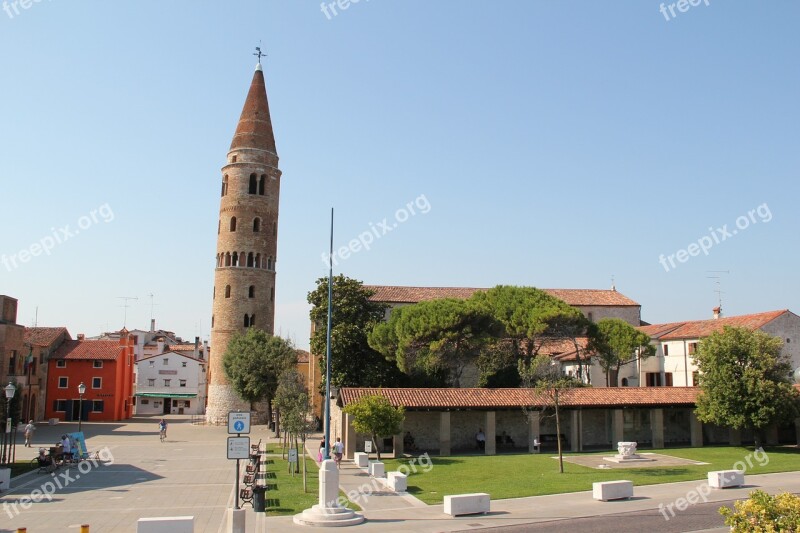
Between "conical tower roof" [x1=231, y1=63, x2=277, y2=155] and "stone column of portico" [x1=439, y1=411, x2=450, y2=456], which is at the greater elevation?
"conical tower roof" [x1=231, y1=63, x2=277, y2=155]

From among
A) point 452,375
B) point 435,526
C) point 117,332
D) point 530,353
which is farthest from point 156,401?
point 435,526

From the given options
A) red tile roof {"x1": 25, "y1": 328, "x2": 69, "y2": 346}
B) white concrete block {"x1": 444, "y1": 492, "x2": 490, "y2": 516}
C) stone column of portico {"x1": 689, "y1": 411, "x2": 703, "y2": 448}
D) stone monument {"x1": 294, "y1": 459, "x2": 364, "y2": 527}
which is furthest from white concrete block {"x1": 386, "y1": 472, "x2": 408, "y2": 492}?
red tile roof {"x1": 25, "y1": 328, "x2": 69, "y2": 346}

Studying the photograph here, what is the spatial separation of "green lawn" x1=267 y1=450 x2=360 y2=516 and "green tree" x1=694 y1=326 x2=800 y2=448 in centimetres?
2119

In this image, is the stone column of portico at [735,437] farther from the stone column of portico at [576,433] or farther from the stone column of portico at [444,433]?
the stone column of portico at [444,433]

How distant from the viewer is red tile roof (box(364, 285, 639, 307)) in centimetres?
5716

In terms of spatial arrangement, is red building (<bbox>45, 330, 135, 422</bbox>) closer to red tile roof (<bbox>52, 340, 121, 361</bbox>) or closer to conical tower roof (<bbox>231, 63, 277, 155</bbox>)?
red tile roof (<bbox>52, 340, 121, 361</bbox>)

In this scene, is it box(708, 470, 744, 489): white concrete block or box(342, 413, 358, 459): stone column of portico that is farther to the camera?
box(342, 413, 358, 459): stone column of portico

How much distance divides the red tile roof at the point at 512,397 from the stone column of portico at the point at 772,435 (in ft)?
13.7

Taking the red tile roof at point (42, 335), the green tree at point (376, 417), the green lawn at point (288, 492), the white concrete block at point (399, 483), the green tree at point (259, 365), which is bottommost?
the green lawn at point (288, 492)

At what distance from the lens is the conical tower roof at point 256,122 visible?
6122 cm

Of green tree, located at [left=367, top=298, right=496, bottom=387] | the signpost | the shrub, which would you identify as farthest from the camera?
green tree, located at [left=367, top=298, right=496, bottom=387]

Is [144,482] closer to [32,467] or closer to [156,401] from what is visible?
[32,467]

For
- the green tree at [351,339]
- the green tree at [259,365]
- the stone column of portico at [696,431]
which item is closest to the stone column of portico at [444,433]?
the green tree at [351,339]

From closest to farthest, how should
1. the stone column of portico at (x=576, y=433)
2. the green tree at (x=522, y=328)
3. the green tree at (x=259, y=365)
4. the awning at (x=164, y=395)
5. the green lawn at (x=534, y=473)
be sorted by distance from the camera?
the green lawn at (x=534, y=473), the stone column of portico at (x=576, y=433), the green tree at (x=522, y=328), the green tree at (x=259, y=365), the awning at (x=164, y=395)
